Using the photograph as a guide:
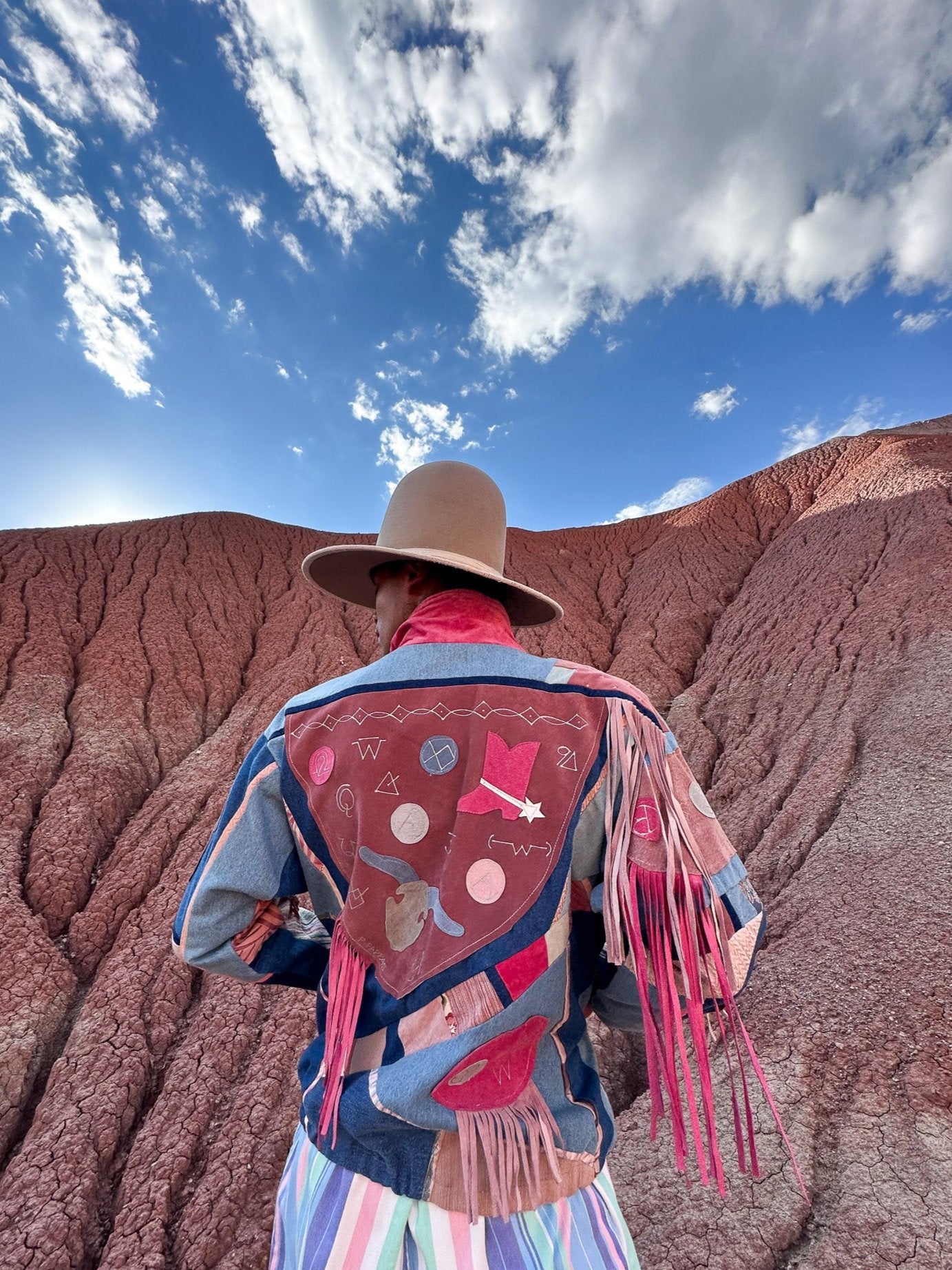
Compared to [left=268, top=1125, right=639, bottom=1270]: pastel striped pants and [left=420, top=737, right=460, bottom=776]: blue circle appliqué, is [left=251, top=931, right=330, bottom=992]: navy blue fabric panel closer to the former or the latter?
[left=268, top=1125, right=639, bottom=1270]: pastel striped pants

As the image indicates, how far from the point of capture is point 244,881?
1.10m

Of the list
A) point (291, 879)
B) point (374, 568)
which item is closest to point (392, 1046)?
point (291, 879)

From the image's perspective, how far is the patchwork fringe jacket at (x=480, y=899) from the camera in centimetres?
97

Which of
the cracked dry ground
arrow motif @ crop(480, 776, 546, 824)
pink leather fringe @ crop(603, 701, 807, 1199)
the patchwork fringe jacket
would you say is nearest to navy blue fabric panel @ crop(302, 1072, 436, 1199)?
the patchwork fringe jacket

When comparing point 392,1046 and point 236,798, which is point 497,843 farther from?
point 236,798

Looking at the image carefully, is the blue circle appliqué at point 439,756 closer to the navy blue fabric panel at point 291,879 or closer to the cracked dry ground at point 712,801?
the navy blue fabric panel at point 291,879

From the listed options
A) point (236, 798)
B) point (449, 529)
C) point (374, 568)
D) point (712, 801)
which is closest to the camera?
point (236, 798)

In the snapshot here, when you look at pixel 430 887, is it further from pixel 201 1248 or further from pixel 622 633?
pixel 622 633

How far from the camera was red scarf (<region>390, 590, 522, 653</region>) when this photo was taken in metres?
1.12

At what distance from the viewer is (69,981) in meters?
4.92

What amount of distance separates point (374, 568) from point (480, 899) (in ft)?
2.34

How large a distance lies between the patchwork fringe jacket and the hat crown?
0.21 m

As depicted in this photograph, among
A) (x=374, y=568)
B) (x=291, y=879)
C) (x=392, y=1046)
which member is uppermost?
(x=374, y=568)

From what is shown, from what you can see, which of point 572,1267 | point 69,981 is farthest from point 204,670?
point 572,1267
